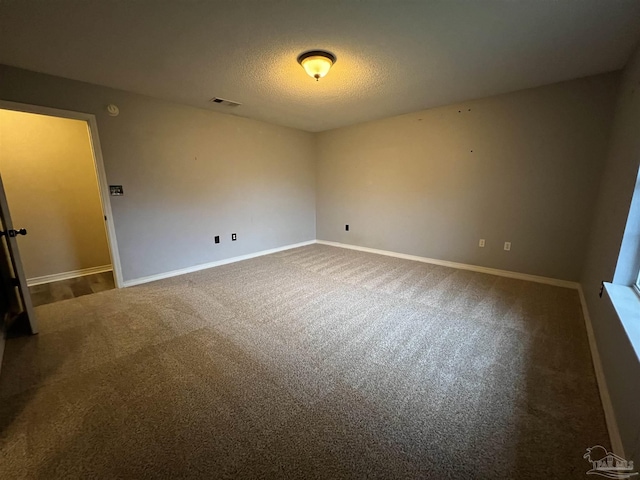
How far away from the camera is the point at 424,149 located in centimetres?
391

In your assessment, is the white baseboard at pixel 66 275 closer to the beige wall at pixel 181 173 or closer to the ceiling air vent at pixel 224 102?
the beige wall at pixel 181 173

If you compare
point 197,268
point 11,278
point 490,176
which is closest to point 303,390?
point 11,278

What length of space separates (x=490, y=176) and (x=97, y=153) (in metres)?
4.87

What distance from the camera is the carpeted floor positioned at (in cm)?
115

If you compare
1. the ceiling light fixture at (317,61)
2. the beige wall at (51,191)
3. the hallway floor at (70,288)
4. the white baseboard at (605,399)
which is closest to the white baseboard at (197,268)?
the hallway floor at (70,288)

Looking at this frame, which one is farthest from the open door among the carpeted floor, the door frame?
the door frame

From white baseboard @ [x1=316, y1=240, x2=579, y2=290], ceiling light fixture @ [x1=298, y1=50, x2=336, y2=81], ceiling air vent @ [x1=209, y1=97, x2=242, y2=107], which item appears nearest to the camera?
ceiling light fixture @ [x1=298, y1=50, x2=336, y2=81]

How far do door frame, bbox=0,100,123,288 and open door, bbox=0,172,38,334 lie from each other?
73 cm

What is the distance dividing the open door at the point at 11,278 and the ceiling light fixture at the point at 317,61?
2580mm

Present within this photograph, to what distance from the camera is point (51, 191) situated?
3.43 meters

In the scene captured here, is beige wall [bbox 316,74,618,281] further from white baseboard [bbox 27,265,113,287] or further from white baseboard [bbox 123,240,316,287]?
white baseboard [bbox 27,265,113,287]

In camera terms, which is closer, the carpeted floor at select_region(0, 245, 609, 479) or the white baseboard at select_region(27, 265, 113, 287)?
the carpeted floor at select_region(0, 245, 609, 479)

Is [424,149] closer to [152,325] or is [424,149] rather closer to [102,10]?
[102,10]

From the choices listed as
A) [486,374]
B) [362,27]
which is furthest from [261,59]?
[486,374]
